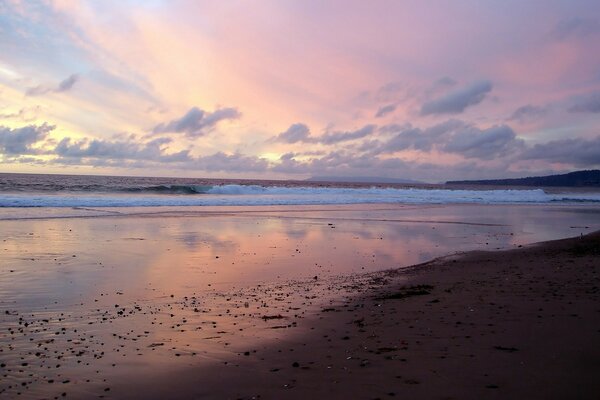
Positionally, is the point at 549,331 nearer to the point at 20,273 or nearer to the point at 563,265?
the point at 563,265

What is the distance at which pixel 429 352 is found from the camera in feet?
19.2

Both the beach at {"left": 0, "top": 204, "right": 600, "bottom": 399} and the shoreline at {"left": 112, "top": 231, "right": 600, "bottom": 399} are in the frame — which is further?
the beach at {"left": 0, "top": 204, "right": 600, "bottom": 399}

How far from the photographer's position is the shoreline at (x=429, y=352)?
16.0ft

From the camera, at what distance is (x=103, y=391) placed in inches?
195

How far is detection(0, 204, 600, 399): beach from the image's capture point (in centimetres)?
507

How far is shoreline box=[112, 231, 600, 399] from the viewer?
486 centimetres

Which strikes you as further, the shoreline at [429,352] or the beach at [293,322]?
the beach at [293,322]

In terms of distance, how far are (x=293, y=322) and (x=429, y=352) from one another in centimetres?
232

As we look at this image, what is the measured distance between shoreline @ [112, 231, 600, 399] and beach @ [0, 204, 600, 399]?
0.08ft

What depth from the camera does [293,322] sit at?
7.40 metres

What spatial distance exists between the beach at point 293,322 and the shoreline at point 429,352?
25 mm

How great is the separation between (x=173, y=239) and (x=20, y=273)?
6.42m

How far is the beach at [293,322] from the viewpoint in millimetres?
5066

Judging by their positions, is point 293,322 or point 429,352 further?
point 293,322
